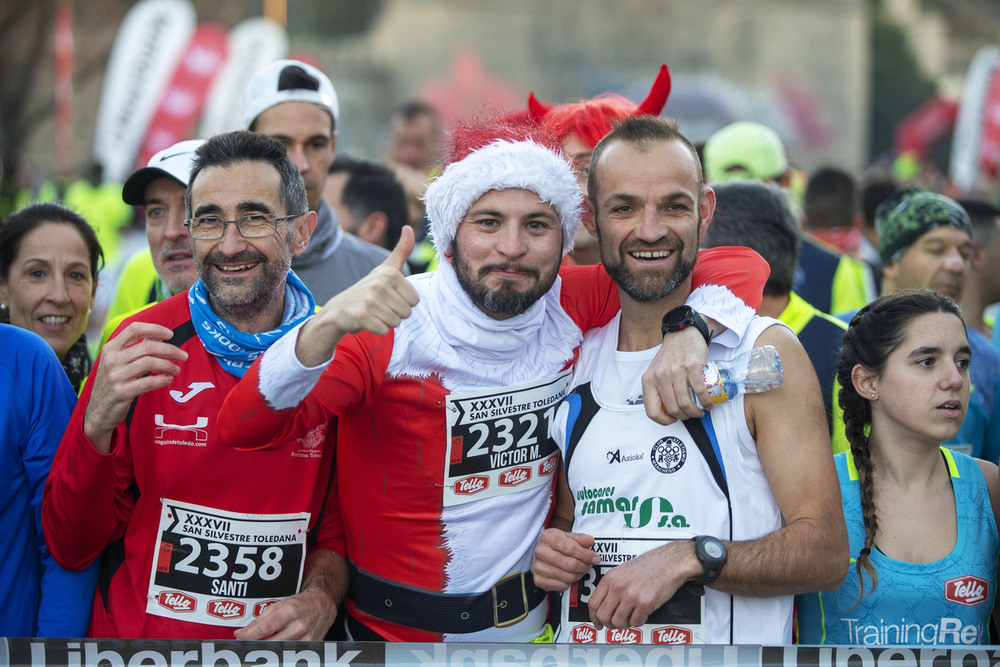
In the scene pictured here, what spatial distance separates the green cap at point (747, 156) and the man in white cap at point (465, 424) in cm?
348

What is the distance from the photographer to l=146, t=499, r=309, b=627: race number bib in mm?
2596

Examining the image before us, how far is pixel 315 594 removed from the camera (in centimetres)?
267

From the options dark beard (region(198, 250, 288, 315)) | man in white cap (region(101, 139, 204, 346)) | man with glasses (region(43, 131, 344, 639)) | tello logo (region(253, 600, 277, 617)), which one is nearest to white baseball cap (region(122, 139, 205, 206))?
man in white cap (region(101, 139, 204, 346))

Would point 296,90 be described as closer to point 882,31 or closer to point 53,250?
point 53,250

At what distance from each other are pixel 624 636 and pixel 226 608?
41.4 inches

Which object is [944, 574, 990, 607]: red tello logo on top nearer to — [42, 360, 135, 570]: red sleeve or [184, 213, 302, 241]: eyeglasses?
[184, 213, 302, 241]: eyeglasses

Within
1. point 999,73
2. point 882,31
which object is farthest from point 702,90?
point 882,31

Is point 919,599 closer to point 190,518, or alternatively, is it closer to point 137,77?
point 190,518

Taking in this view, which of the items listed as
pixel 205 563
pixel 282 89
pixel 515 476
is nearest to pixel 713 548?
pixel 515 476

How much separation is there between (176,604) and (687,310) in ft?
5.16

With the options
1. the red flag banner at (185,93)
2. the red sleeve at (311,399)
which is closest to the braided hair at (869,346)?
the red sleeve at (311,399)

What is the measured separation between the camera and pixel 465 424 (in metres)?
2.63

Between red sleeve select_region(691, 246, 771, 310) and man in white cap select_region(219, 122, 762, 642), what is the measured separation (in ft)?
0.21

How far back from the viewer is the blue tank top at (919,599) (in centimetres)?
266
